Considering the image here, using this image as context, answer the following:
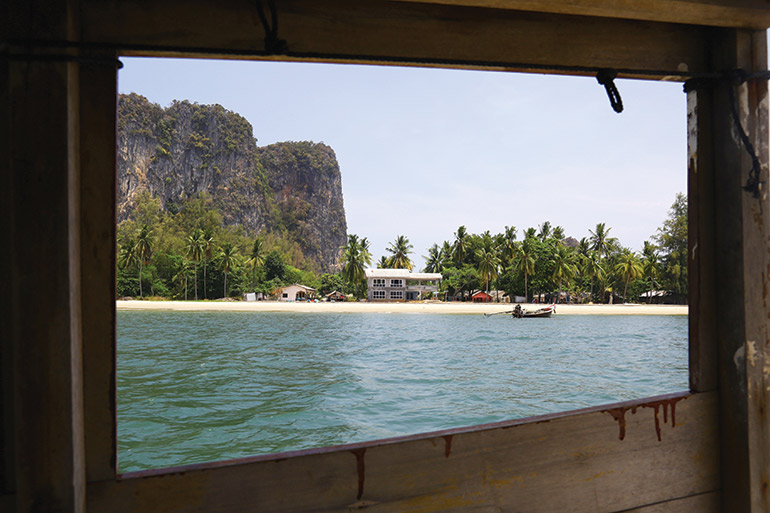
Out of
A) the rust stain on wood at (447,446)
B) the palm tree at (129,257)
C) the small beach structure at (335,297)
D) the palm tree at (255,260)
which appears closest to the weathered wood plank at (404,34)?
the rust stain on wood at (447,446)

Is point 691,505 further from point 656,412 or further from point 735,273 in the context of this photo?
point 735,273

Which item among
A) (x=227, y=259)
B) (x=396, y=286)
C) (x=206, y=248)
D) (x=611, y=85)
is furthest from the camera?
(x=396, y=286)

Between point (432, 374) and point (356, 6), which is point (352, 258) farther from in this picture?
point (356, 6)

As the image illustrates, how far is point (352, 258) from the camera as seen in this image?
58125 millimetres

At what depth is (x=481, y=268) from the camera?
56.3m

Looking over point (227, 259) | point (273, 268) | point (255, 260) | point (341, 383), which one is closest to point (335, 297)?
point (273, 268)

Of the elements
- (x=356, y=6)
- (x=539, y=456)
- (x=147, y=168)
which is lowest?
(x=539, y=456)

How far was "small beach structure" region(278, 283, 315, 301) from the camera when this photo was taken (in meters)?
61.4

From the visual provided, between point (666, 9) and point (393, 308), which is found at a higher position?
point (666, 9)

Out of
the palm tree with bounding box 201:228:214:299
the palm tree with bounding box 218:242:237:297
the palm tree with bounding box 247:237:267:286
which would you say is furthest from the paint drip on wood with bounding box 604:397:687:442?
the palm tree with bounding box 247:237:267:286

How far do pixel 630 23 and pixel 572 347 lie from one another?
24434mm

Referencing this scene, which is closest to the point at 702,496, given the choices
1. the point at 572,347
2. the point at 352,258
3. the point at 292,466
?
the point at 292,466

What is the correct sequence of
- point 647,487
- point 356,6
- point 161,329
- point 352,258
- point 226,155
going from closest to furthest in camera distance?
point 356,6 < point 647,487 < point 161,329 < point 352,258 < point 226,155

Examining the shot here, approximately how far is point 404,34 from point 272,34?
38cm
